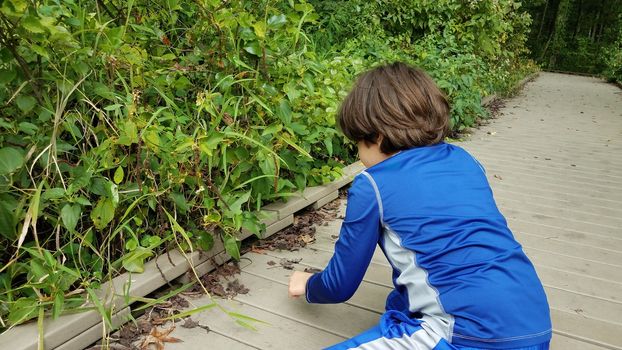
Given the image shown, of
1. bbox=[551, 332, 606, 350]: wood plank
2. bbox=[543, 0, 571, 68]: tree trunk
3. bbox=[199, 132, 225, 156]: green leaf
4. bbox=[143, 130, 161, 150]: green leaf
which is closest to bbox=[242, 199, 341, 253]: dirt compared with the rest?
bbox=[199, 132, 225, 156]: green leaf

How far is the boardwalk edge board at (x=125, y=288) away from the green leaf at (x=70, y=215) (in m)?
0.26

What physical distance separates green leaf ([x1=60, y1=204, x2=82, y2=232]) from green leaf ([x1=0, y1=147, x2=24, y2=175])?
0.21 meters

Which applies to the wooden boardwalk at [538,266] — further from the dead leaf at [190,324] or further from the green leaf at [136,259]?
the green leaf at [136,259]

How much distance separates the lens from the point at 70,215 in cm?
171

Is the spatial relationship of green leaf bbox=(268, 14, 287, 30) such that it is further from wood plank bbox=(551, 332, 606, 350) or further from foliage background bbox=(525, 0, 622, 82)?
foliage background bbox=(525, 0, 622, 82)

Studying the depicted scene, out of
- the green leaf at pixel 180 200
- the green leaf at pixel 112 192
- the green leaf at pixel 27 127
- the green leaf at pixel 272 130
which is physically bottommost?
the green leaf at pixel 180 200

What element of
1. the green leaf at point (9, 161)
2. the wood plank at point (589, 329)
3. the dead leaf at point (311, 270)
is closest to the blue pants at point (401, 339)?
the wood plank at point (589, 329)

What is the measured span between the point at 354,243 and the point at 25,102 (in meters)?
1.32

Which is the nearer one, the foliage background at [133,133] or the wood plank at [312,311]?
the foliage background at [133,133]

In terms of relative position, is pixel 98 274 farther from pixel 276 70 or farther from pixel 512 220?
pixel 512 220

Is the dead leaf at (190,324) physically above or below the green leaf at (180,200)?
below

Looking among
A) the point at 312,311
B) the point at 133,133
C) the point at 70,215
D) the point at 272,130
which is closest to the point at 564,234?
the point at 312,311

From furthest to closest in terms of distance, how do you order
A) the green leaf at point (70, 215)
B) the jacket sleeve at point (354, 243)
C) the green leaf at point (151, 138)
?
the green leaf at point (151, 138)
the green leaf at point (70, 215)
the jacket sleeve at point (354, 243)

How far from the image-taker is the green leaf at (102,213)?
1811 mm
